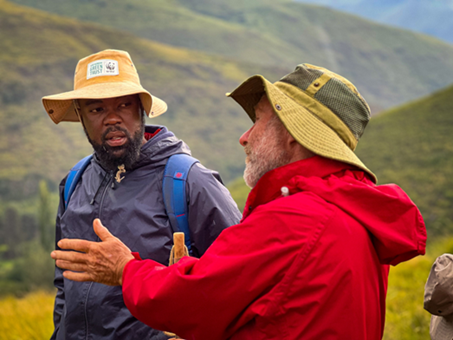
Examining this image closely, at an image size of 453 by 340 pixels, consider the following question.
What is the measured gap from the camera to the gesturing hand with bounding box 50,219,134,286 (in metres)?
1.95

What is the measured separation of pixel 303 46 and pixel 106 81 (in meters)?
203

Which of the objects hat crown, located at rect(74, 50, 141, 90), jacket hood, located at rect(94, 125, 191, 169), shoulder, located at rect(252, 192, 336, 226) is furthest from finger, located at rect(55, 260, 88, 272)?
hat crown, located at rect(74, 50, 141, 90)

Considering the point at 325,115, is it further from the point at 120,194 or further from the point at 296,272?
the point at 120,194

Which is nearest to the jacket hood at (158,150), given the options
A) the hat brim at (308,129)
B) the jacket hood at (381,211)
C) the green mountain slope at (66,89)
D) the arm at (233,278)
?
the hat brim at (308,129)

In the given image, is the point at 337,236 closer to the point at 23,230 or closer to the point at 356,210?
the point at 356,210

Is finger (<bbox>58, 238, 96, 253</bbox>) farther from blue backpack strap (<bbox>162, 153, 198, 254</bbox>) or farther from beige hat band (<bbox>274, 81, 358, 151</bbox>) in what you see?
beige hat band (<bbox>274, 81, 358, 151</bbox>)

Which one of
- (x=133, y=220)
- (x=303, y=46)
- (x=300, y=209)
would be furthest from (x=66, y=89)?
(x=303, y=46)

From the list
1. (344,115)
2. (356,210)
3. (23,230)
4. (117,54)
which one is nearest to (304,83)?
(344,115)

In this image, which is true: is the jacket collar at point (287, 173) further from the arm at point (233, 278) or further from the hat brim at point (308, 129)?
the arm at point (233, 278)

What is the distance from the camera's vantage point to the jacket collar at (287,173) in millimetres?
1902

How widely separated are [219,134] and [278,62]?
75413 millimetres

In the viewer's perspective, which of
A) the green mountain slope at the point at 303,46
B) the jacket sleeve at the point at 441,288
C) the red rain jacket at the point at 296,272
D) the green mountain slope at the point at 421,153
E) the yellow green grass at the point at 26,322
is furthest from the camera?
the green mountain slope at the point at 303,46

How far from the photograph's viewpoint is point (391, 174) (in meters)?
20.0

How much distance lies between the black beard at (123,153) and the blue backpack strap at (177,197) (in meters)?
0.27
